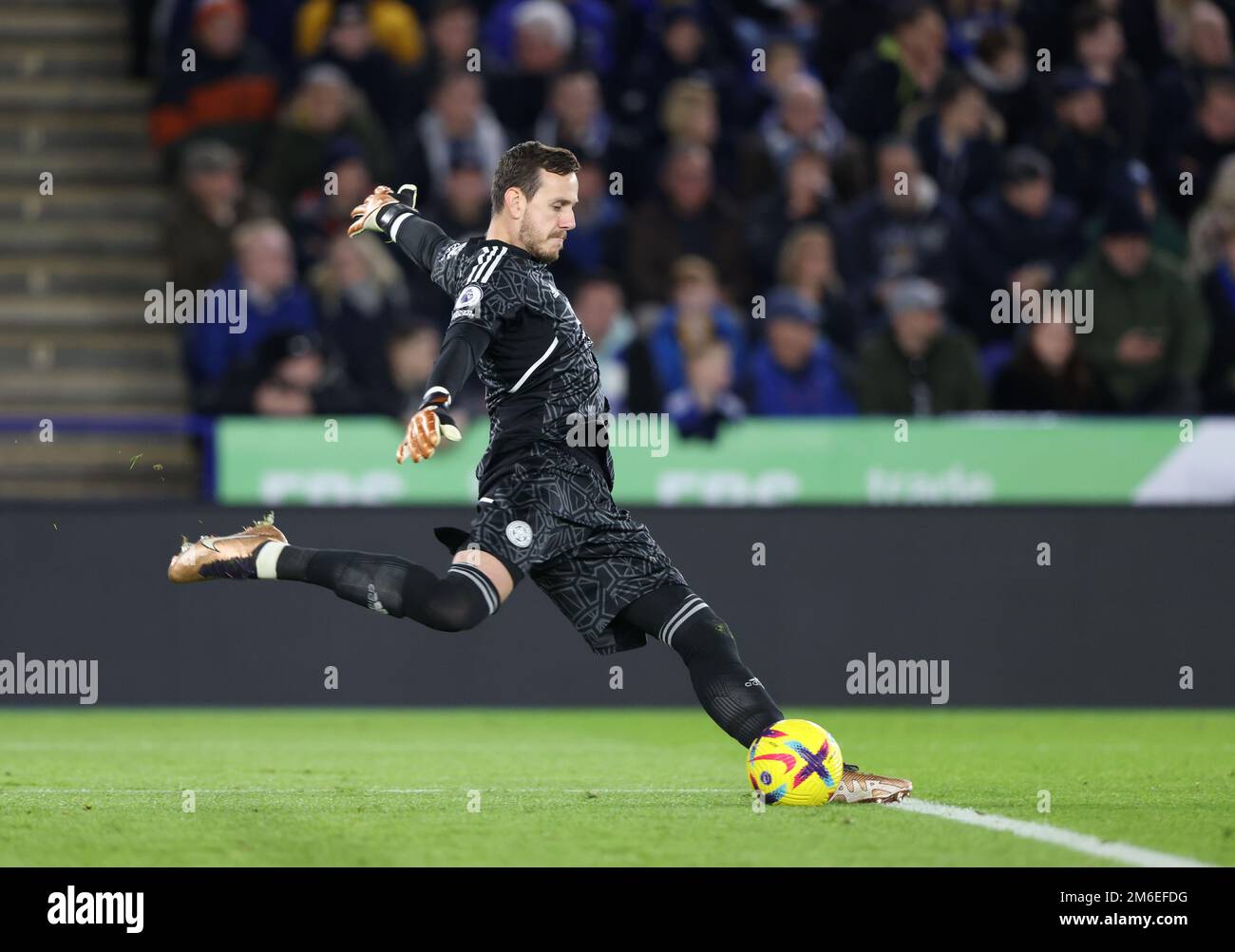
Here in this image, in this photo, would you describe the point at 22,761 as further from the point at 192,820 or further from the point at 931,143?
the point at 931,143

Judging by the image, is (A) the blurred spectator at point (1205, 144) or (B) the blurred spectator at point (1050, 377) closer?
(B) the blurred spectator at point (1050, 377)

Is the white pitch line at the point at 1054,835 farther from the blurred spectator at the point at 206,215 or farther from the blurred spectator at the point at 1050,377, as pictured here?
the blurred spectator at the point at 206,215

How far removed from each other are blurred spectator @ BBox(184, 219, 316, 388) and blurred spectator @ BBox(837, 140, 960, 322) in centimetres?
373

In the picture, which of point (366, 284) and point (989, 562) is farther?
point (366, 284)

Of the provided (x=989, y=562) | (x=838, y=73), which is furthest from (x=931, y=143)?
(x=989, y=562)

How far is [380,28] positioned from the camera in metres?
14.6

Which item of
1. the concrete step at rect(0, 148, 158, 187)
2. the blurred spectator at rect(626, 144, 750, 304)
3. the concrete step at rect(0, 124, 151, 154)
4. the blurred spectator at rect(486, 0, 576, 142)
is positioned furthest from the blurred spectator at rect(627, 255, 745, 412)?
the concrete step at rect(0, 124, 151, 154)

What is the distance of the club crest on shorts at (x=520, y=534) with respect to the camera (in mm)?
6441

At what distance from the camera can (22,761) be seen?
8484 millimetres

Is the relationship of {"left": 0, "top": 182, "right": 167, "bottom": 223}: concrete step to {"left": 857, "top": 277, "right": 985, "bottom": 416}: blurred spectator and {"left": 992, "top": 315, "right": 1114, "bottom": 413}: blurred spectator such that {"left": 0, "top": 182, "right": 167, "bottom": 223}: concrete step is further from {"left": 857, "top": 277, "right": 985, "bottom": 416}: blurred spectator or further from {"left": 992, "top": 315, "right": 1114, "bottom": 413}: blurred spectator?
{"left": 992, "top": 315, "right": 1114, "bottom": 413}: blurred spectator

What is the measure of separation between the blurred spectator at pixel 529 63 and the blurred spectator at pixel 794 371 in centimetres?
260

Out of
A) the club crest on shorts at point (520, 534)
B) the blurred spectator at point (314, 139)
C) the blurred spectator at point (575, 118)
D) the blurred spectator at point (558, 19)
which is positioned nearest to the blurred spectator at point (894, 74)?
the blurred spectator at point (558, 19)

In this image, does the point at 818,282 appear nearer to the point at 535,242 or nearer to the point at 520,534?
the point at 535,242

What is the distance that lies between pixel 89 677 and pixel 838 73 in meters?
7.37
